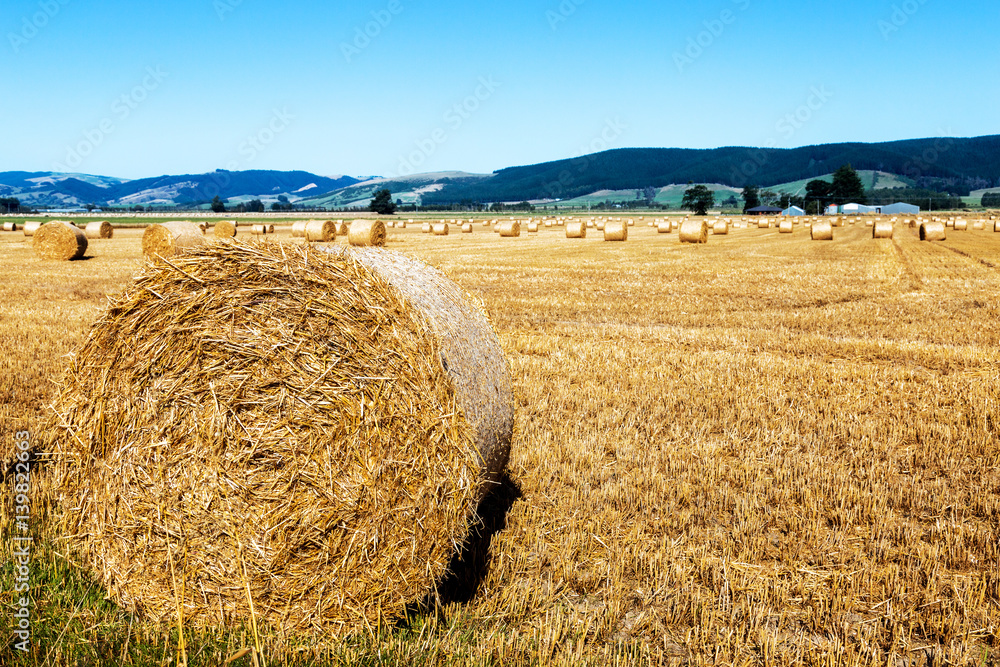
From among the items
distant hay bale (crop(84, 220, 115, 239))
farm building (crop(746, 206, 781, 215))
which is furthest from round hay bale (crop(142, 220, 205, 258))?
farm building (crop(746, 206, 781, 215))

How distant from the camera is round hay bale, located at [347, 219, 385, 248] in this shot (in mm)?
31109

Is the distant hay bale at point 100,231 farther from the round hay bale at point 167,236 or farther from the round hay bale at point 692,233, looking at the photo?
the round hay bale at point 692,233

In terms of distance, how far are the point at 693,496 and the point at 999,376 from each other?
18.6ft

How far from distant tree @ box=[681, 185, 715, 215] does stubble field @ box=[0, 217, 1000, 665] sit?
110159mm

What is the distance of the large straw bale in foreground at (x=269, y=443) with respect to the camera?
395 centimetres

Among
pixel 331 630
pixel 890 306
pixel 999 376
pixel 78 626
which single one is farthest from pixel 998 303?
pixel 78 626

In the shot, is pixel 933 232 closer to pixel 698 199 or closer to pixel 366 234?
pixel 366 234

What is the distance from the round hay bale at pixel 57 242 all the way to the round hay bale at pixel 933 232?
40764mm

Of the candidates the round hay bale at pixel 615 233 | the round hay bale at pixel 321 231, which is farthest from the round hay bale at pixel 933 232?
the round hay bale at pixel 321 231

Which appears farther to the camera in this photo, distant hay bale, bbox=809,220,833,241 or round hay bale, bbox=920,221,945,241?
distant hay bale, bbox=809,220,833,241

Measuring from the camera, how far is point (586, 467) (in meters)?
6.40

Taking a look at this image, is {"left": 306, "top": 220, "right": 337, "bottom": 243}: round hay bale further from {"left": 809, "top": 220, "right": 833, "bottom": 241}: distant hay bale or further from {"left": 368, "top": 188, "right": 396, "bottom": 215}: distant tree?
{"left": 368, "top": 188, "right": 396, "bottom": 215}: distant tree

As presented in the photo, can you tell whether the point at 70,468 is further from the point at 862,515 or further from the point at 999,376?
the point at 999,376

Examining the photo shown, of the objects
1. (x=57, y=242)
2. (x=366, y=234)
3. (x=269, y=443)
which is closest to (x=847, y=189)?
(x=366, y=234)
